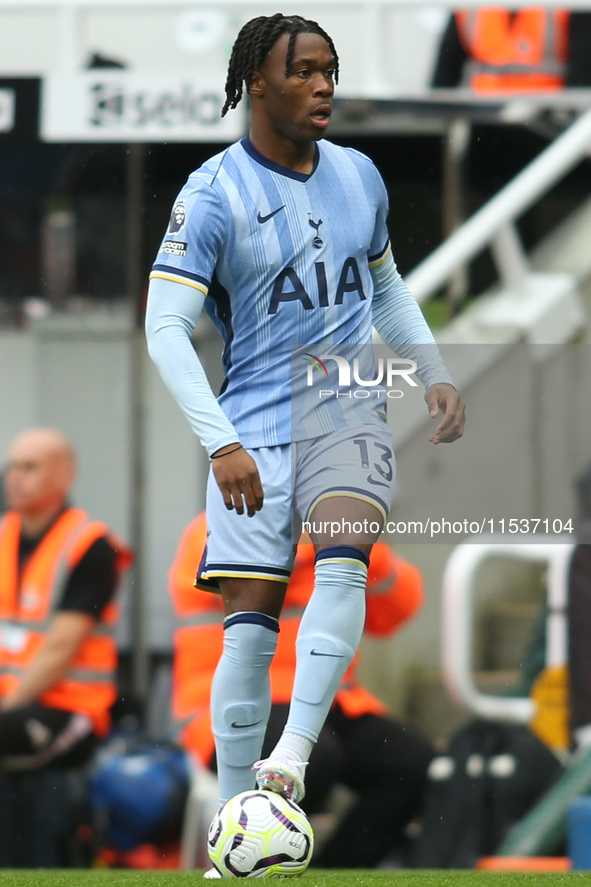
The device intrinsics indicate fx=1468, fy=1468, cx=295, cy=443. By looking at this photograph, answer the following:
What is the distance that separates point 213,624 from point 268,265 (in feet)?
6.23

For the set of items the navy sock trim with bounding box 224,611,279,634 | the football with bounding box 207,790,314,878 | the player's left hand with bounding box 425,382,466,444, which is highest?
the player's left hand with bounding box 425,382,466,444

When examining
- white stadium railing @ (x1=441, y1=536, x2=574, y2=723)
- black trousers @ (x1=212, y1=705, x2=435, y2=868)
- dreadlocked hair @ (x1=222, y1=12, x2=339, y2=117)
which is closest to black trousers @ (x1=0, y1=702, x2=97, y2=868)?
black trousers @ (x1=212, y1=705, x2=435, y2=868)

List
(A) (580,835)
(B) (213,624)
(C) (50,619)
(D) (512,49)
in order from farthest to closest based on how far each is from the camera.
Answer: (D) (512,49), (C) (50,619), (B) (213,624), (A) (580,835)

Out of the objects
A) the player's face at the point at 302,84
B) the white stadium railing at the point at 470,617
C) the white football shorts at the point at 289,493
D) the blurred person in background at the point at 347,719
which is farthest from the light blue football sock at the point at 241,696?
the white stadium railing at the point at 470,617

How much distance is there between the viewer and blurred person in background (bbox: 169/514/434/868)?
13.2 feet

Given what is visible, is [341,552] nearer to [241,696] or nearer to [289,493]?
[289,493]

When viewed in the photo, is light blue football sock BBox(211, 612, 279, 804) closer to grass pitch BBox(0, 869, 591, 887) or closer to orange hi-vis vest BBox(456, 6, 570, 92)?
grass pitch BBox(0, 869, 591, 887)

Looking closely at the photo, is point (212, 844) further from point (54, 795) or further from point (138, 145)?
point (138, 145)

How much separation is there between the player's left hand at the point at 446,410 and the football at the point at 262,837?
27.4 inches

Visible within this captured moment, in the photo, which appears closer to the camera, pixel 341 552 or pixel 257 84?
pixel 341 552

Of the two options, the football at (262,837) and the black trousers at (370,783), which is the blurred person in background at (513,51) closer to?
the black trousers at (370,783)

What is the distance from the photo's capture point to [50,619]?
458 centimetres

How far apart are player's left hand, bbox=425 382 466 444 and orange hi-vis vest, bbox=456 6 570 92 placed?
7.53 feet

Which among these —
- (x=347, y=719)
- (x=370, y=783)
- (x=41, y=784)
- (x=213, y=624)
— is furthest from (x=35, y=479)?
(x=370, y=783)
